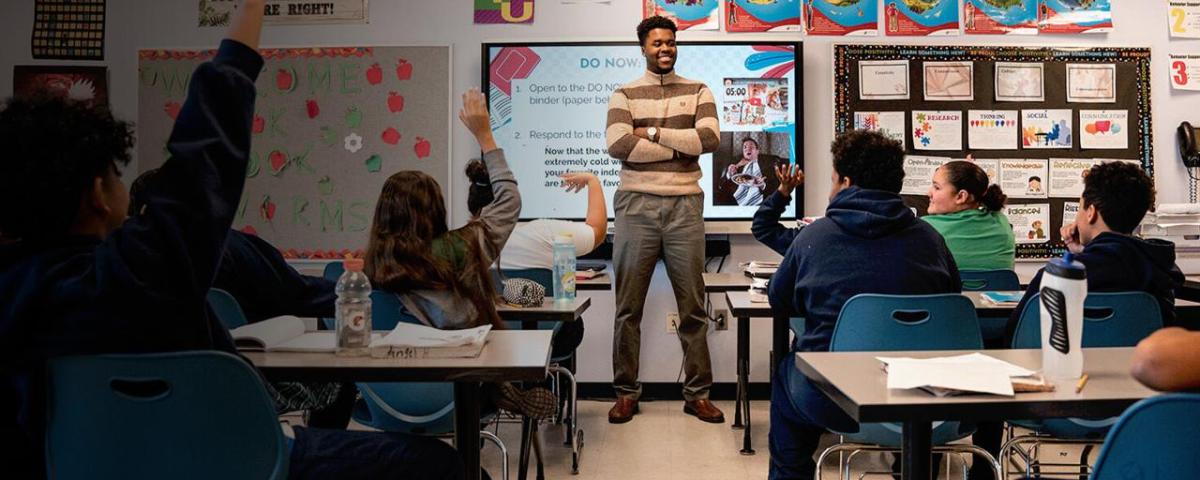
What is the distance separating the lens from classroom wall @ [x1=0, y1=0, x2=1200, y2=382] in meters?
4.44

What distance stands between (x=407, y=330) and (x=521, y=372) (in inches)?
16.5

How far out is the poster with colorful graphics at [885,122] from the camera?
4410 millimetres

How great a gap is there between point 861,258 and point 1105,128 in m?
3.02

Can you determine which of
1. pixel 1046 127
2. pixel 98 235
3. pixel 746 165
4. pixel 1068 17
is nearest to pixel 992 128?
pixel 1046 127

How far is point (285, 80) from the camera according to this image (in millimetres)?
4539

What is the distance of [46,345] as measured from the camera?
1140mm

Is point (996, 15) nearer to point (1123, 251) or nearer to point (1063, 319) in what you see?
point (1123, 251)

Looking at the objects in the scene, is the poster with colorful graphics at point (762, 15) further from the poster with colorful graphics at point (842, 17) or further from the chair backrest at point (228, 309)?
the chair backrest at point (228, 309)

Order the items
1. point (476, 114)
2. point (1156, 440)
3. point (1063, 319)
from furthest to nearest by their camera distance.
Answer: point (476, 114) < point (1063, 319) < point (1156, 440)

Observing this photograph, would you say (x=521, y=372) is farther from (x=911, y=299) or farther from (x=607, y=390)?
(x=607, y=390)

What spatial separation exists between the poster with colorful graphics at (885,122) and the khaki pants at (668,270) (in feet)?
3.36

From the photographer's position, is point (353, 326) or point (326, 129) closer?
point (353, 326)

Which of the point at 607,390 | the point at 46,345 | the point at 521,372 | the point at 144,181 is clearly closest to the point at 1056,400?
the point at 521,372

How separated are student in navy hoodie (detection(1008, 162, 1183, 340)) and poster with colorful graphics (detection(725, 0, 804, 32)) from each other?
222 centimetres
